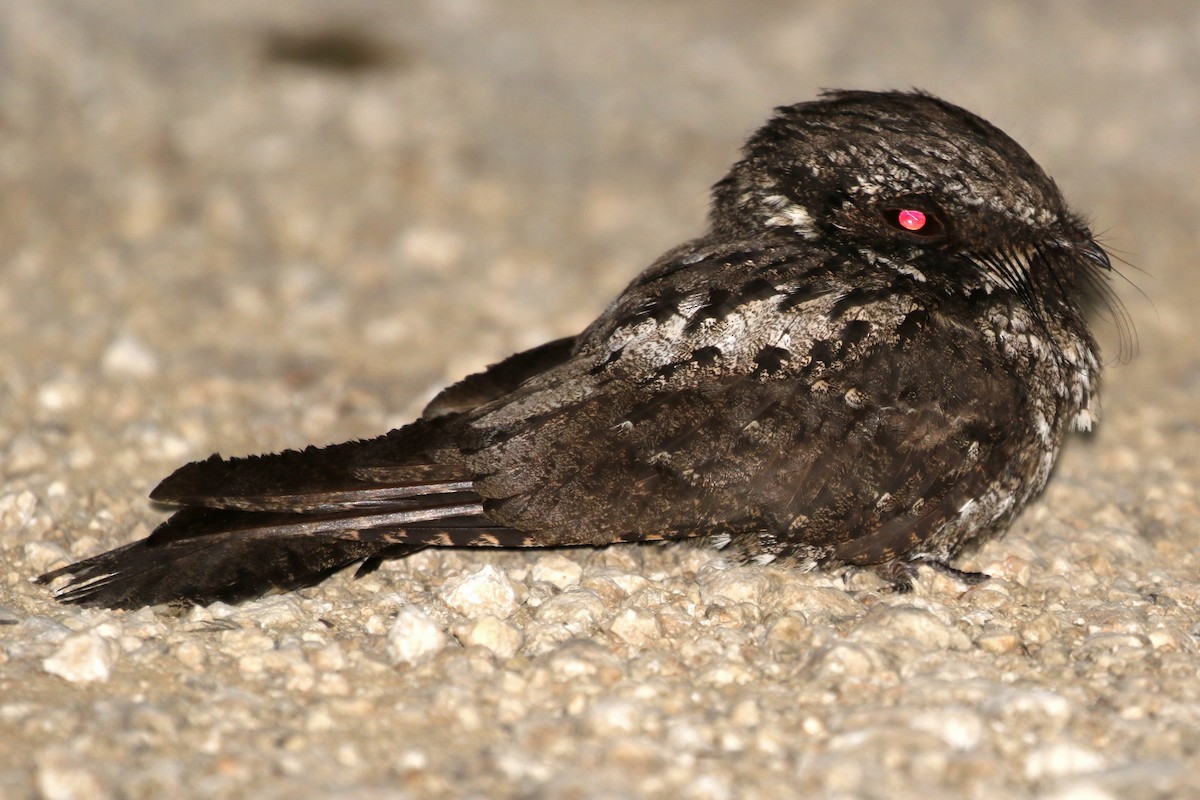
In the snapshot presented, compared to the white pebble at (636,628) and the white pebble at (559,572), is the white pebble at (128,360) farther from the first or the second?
the white pebble at (636,628)

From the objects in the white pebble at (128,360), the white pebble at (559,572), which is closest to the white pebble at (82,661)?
the white pebble at (559,572)

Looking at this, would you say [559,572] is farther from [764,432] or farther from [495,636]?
[764,432]

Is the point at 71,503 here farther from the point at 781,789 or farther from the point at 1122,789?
the point at 1122,789

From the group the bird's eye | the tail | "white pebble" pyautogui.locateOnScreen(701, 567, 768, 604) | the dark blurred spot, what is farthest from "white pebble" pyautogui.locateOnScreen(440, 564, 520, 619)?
the dark blurred spot

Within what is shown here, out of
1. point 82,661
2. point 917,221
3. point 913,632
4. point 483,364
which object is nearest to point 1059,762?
point 913,632

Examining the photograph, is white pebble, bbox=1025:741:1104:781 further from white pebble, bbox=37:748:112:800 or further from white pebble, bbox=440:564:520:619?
white pebble, bbox=37:748:112:800

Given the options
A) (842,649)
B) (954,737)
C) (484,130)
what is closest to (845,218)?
(842,649)
